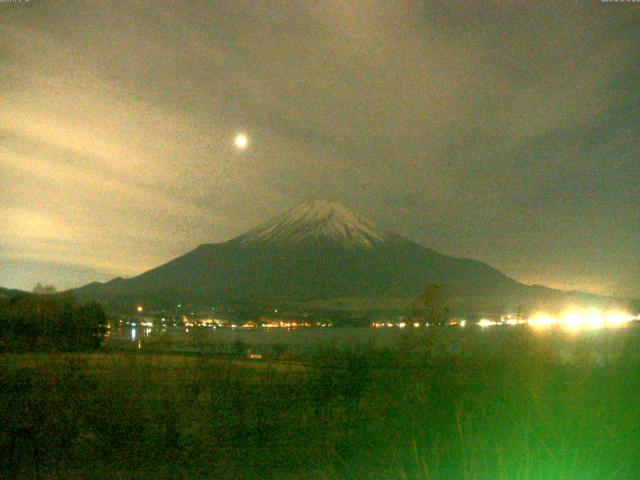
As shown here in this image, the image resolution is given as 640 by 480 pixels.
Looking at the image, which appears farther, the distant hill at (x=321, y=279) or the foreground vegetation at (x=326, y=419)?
the distant hill at (x=321, y=279)

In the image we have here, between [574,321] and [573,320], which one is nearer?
[574,321]

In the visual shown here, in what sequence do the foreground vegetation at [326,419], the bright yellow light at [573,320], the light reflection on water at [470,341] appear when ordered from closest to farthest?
the foreground vegetation at [326,419]
the light reflection on water at [470,341]
the bright yellow light at [573,320]

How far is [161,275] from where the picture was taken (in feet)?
254

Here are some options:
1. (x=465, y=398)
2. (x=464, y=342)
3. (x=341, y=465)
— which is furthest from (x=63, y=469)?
(x=464, y=342)

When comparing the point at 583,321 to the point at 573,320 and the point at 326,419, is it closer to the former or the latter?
the point at 573,320

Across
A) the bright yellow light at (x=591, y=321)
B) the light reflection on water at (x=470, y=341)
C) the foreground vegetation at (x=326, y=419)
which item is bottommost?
the foreground vegetation at (x=326, y=419)

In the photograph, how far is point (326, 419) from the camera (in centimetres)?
1380

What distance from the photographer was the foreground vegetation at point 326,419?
1048cm

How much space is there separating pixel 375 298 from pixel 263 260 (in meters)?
24.5

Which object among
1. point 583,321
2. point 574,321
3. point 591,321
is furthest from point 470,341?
point 583,321

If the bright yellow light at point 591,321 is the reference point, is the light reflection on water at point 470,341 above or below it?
A: below

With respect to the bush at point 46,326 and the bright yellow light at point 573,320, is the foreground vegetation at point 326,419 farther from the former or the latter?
the bright yellow light at point 573,320

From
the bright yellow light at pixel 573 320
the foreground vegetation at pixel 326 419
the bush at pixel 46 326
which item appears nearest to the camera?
the foreground vegetation at pixel 326 419

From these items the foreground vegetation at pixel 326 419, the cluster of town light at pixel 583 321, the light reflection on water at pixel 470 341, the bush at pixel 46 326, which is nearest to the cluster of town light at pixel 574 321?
the cluster of town light at pixel 583 321
